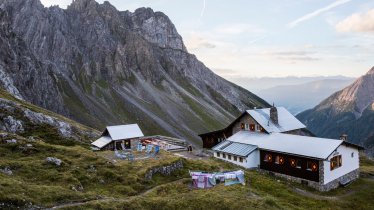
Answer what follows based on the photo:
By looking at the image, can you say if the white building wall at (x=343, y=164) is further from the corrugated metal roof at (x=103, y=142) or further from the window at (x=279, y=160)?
the corrugated metal roof at (x=103, y=142)

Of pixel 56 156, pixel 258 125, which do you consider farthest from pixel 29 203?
pixel 258 125

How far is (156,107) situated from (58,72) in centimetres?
5378

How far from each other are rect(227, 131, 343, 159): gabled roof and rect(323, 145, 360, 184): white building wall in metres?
1.29

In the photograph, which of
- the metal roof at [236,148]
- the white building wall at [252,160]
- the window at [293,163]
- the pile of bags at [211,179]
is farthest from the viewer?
the metal roof at [236,148]

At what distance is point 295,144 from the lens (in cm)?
5797

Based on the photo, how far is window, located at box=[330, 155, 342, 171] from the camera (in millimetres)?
54119

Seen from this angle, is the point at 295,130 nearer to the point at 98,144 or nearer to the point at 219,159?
the point at 219,159

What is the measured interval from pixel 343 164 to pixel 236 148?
58.4 ft

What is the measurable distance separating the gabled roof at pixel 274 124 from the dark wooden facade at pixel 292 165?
747cm

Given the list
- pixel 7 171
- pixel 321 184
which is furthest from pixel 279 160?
pixel 7 171

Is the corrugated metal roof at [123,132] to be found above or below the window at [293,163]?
above

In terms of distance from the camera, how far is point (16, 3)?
19362 cm

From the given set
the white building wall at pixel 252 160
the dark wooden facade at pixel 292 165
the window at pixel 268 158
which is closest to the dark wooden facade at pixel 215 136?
the white building wall at pixel 252 160

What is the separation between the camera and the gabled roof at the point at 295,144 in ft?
177
